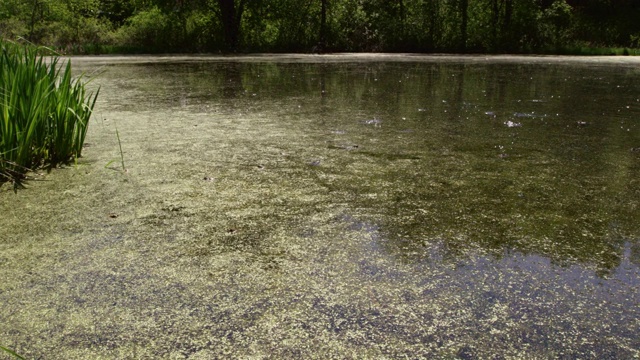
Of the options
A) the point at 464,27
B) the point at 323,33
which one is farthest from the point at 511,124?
the point at 323,33

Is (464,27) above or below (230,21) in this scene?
below

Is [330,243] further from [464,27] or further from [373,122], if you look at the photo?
[464,27]

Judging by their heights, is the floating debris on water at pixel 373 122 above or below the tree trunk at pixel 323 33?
below

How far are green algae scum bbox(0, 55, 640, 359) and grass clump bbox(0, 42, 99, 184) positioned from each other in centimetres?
15

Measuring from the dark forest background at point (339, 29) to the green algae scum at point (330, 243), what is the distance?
11031mm

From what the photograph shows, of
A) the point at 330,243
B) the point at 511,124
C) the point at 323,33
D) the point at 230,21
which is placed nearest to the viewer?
the point at 330,243

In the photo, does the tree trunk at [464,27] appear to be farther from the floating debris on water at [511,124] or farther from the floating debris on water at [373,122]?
the floating debris on water at [373,122]

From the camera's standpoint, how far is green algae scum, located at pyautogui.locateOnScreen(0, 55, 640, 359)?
1390mm

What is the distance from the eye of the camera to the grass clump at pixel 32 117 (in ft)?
8.79

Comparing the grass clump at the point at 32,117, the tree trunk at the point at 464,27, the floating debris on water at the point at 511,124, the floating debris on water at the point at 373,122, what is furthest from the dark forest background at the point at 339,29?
the grass clump at the point at 32,117

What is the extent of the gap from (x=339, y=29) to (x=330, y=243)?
14.3 meters

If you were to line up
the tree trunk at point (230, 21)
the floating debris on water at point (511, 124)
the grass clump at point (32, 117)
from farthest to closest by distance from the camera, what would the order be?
the tree trunk at point (230, 21), the floating debris on water at point (511, 124), the grass clump at point (32, 117)

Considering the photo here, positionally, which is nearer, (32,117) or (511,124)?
(32,117)

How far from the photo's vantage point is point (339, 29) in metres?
15.5
